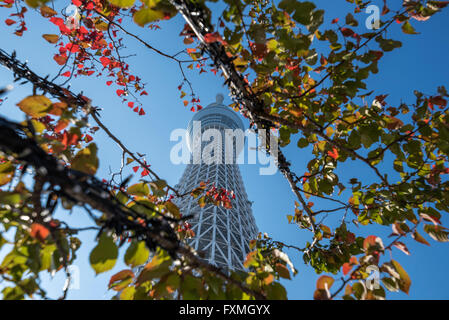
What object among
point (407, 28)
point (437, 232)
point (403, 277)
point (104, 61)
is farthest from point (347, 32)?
point (104, 61)

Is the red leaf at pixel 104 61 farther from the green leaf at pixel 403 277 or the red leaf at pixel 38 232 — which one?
the green leaf at pixel 403 277

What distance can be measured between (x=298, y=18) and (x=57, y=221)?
1.46 meters

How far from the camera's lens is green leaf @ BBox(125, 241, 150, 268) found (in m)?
0.84

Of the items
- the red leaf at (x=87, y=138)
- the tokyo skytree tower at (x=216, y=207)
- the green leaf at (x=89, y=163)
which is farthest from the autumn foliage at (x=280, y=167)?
the tokyo skytree tower at (x=216, y=207)

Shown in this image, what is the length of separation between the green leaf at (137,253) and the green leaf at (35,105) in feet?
2.00

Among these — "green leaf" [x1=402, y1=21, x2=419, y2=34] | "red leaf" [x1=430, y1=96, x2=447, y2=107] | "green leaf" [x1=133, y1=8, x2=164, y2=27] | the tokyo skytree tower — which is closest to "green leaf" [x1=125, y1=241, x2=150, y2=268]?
"green leaf" [x1=133, y1=8, x2=164, y2=27]

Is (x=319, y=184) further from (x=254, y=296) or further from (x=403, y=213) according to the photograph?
(x=254, y=296)

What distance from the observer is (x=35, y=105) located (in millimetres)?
867

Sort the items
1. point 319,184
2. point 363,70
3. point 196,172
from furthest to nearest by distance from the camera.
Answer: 1. point 196,172
2. point 319,184
3. point 363,70

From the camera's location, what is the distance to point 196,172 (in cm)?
3306

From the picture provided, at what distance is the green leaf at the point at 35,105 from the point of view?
2.76 feet

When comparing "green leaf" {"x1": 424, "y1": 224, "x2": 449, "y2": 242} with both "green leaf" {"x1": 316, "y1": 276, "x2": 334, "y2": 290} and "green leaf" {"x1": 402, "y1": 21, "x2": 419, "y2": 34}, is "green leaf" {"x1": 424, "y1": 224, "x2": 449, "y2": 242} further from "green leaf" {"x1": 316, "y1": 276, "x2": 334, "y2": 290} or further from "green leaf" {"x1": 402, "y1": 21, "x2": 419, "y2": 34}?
"green leaf" {"x1": 402, "y1": 21, "x2": 419, "y2": 34}

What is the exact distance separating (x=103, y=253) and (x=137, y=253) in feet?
0.42
